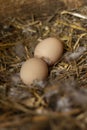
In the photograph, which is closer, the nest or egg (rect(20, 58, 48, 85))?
the nest

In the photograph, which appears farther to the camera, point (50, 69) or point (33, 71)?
point (50, 69)

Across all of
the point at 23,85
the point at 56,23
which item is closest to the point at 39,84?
the point at 23,85

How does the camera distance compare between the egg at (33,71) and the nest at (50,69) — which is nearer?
the nest at (50,69)

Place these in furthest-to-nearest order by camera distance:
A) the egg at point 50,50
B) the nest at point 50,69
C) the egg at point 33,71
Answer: the egg at point 50,50 → the egg at point 33,71 → the nest at point 50,69
